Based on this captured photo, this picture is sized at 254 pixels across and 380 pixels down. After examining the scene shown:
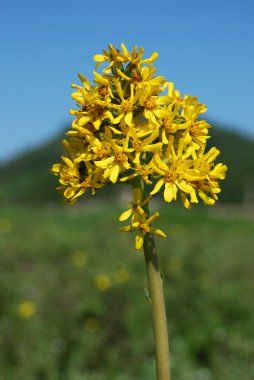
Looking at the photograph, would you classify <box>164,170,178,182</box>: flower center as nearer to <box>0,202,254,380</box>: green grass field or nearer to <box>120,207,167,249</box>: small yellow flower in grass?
<box>120,207,167,249</box>: small yellow flower in grass

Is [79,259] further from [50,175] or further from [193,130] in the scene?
[50,175]

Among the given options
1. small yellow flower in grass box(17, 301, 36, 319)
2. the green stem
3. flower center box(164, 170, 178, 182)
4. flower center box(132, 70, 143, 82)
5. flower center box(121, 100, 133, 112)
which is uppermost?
flower center box(132, 70, 143, 82)

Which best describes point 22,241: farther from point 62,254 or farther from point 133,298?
point 133,298

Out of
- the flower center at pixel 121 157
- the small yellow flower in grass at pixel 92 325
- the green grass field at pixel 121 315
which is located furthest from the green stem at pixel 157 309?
the small yellow flower in grass at pixel 92 325

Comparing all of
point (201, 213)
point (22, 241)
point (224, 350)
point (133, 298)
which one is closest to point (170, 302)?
point (133, 298)

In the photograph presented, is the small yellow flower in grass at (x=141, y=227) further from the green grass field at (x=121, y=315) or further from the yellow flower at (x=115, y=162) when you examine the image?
the green grass field at (x=121, y=315)

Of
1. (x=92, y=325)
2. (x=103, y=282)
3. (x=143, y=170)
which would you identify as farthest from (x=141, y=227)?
(x=103, y=282)

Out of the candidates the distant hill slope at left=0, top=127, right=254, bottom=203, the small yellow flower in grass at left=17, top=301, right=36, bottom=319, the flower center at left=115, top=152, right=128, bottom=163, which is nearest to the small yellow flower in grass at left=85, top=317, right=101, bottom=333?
the small yellow flower in grass at left=17, top=301, right=36, bottom=319
